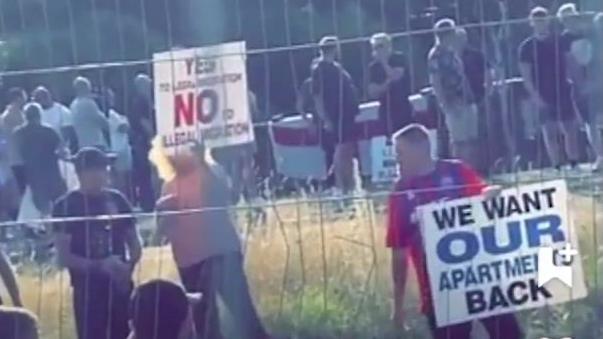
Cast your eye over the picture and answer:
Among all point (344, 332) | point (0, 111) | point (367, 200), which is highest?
point (0, 111)

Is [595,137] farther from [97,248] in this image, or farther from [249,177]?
[97,248]

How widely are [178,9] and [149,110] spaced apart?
35cm

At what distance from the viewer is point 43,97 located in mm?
→ 6293

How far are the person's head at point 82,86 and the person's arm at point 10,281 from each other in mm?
664

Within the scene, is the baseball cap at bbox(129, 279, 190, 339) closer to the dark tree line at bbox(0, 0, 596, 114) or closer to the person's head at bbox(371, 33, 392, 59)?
the dark tree line at bbox(0, 0, 596, 114)

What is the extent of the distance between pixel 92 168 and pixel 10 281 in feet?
1.66

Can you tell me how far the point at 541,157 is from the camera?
248 inches

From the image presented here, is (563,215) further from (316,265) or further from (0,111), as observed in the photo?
(0,111)

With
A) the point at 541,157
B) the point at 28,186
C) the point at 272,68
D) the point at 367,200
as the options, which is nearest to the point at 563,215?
the point at 541,157

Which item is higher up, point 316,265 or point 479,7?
point 479,7

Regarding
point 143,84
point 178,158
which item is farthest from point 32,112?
point 178,158

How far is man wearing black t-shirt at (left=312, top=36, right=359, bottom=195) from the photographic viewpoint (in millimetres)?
6234

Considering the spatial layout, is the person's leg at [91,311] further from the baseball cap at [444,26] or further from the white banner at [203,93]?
the baseball cap at [444,26]

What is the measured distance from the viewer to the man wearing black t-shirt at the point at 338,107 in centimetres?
623
